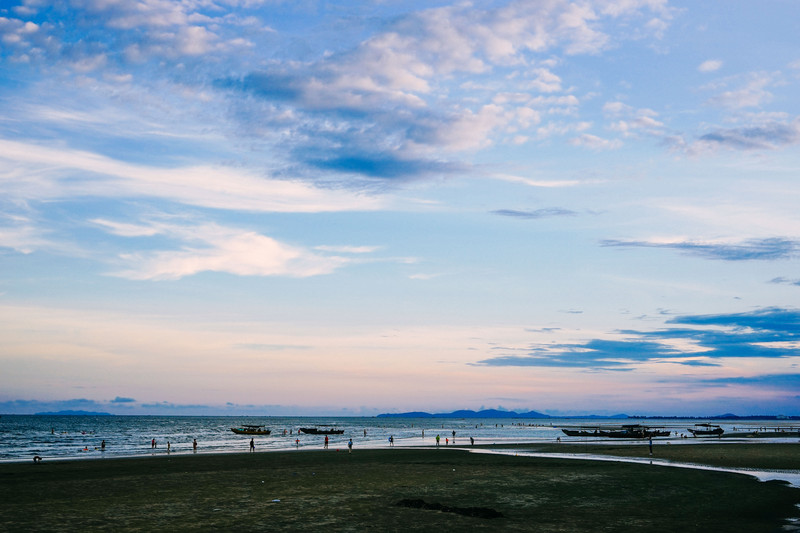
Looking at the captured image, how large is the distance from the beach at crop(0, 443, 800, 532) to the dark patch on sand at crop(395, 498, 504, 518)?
50 millimetres

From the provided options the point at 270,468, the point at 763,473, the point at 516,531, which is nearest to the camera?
the point at 516,531

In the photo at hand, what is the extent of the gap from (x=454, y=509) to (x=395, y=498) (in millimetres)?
4480

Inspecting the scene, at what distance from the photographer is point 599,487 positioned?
116 feet

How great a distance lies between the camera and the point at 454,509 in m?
27.3

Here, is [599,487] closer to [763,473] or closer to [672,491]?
[672,491]

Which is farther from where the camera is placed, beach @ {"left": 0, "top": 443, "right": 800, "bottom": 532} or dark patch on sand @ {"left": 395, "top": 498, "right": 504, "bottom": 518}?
dark patch on sand @ {"left": 395, "top": 498, "right": 504, "bottom": 518}

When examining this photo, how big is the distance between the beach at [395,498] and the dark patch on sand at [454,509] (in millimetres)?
50

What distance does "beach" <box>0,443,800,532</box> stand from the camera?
24266 mm

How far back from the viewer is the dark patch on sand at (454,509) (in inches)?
1019

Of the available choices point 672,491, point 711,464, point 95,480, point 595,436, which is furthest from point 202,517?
point 595,436

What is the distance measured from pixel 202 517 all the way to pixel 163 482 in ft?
50.2

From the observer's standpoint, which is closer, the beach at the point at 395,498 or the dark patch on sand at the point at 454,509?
the beach at the point at 395,498

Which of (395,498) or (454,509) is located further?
(395,498)

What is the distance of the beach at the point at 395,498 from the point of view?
24.3 m
